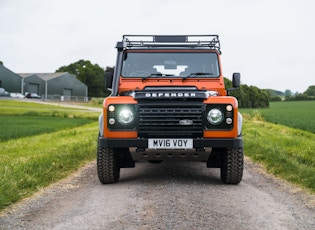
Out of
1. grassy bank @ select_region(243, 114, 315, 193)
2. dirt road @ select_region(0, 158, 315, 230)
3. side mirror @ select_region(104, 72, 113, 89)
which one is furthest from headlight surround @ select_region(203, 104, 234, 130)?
side mirror @ select_region(104, 72, 113, 89)

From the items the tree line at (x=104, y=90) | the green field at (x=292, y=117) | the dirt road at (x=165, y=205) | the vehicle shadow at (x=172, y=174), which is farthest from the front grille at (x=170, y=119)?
the tree line at (x=104, y=90)

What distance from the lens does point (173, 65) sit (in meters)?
7.70

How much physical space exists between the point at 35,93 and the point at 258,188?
7112 cm

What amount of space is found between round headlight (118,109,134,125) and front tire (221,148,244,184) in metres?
1.51

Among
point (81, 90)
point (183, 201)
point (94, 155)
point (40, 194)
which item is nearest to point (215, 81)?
point (183, 201)

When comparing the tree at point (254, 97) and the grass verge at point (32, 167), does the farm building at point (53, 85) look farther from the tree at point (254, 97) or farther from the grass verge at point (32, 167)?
the grass verge at point (32, 167)

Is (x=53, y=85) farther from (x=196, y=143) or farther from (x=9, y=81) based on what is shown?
(x=196, y=143)

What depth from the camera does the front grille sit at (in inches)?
251

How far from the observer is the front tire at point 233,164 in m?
6.51

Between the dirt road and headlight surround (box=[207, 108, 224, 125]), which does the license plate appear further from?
the dirt road

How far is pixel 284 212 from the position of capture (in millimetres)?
4988

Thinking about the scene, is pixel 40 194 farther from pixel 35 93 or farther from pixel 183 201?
pixel 35 93

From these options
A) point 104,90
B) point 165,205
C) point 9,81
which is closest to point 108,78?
point 165,205

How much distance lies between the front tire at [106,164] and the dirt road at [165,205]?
145 mm
